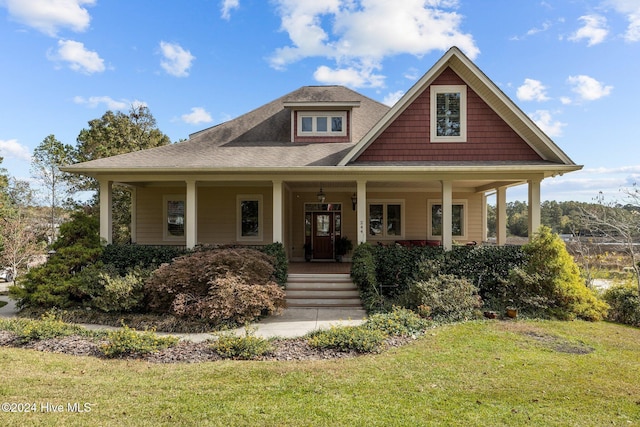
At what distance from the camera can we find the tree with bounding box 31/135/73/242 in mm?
20812

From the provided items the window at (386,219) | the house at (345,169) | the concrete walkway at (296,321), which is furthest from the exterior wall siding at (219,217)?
the concrete walkway at (296,321)

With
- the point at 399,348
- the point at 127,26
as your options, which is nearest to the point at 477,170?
the point at 399,348

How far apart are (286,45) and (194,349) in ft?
46.9

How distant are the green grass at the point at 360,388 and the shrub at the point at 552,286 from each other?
2210 mm

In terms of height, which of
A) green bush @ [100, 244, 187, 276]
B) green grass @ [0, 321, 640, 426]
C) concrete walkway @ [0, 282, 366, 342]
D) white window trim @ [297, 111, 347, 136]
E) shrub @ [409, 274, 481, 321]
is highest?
white window trim @ [297, 111, 347, 136]

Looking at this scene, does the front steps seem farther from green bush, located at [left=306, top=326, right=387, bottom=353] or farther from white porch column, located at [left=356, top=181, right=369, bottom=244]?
green bush, located at [left=306, top=326, right=387, bottom=353]

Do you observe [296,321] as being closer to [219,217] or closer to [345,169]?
[345,169]

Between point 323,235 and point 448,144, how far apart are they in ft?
21.2

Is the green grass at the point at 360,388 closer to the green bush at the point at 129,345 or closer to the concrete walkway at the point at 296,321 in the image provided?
the green bush at the point at 129,345

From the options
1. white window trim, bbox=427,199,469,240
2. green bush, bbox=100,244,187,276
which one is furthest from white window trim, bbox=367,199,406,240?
green bush, bbox=100,244,187,276

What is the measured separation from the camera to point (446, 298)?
8352mm

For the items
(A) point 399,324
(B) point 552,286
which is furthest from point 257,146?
(B) point 552,286

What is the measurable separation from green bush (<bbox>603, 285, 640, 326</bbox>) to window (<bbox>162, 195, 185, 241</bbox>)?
46.4 feet

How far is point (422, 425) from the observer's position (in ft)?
12.0
